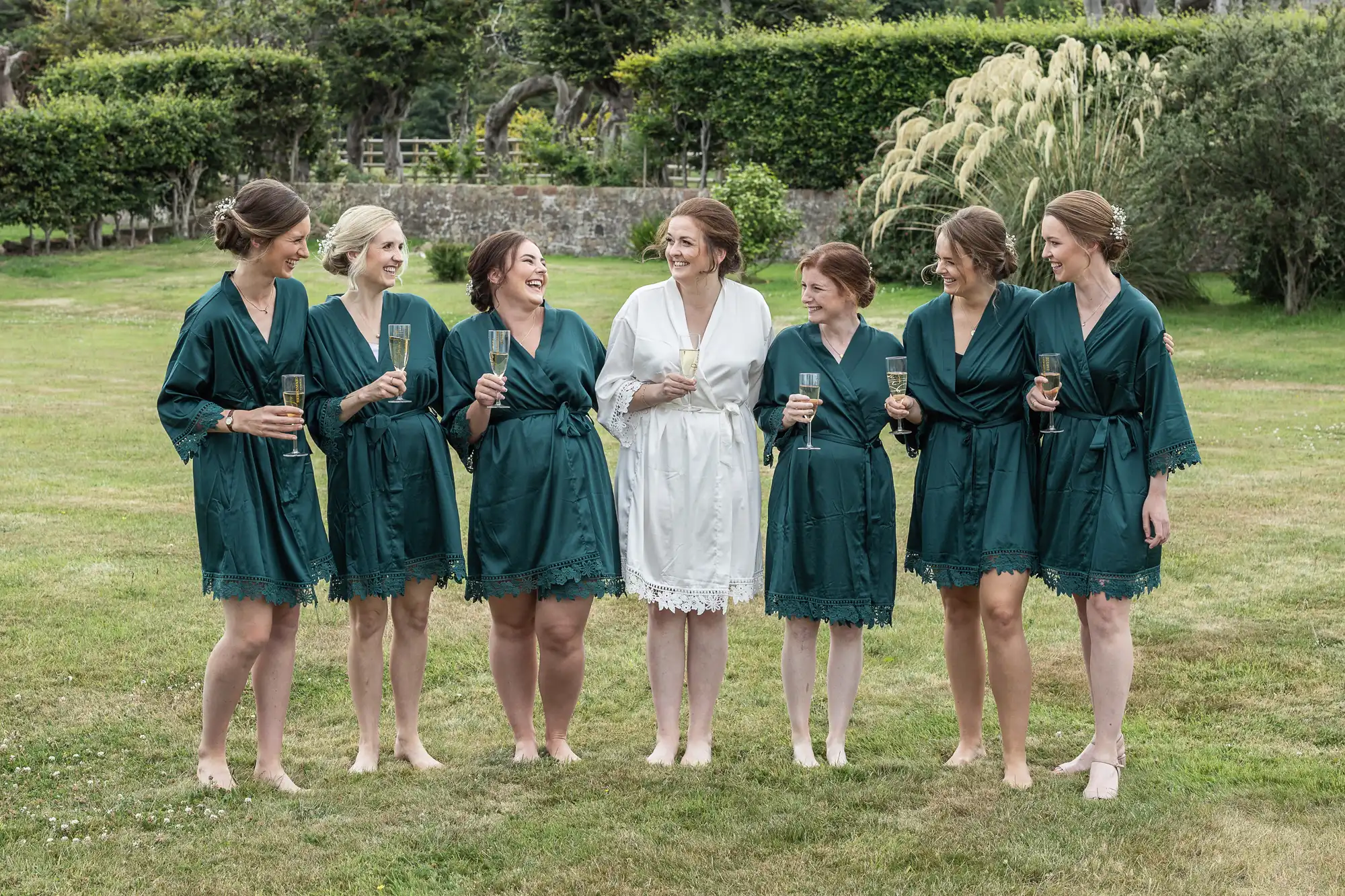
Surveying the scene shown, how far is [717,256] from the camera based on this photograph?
5.48 m

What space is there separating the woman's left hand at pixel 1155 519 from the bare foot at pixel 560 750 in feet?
7.24

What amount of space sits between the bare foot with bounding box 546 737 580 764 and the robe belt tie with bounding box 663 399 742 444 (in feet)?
4.30

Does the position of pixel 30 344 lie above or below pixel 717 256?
below

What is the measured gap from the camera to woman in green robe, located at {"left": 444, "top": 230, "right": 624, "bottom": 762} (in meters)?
5.32

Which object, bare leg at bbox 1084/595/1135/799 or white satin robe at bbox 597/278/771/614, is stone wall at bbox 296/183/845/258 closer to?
white satin robe at bbox 597/278/771/614

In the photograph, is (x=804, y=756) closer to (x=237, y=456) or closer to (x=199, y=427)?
(x=237, y=456)

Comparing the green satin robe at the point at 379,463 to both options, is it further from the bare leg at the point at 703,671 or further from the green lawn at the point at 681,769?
the bare leg at the point at 703,671

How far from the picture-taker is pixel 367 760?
17.9ft

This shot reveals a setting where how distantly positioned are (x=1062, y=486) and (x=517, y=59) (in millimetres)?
39928

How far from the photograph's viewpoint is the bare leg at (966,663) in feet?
17.5

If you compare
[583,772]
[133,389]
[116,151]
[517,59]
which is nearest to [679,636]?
[583,772]

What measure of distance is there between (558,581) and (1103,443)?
1.95 meters

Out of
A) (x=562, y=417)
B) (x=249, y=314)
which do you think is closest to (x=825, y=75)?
(x=562, y=417)

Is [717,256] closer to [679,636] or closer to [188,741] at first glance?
[679,636]
